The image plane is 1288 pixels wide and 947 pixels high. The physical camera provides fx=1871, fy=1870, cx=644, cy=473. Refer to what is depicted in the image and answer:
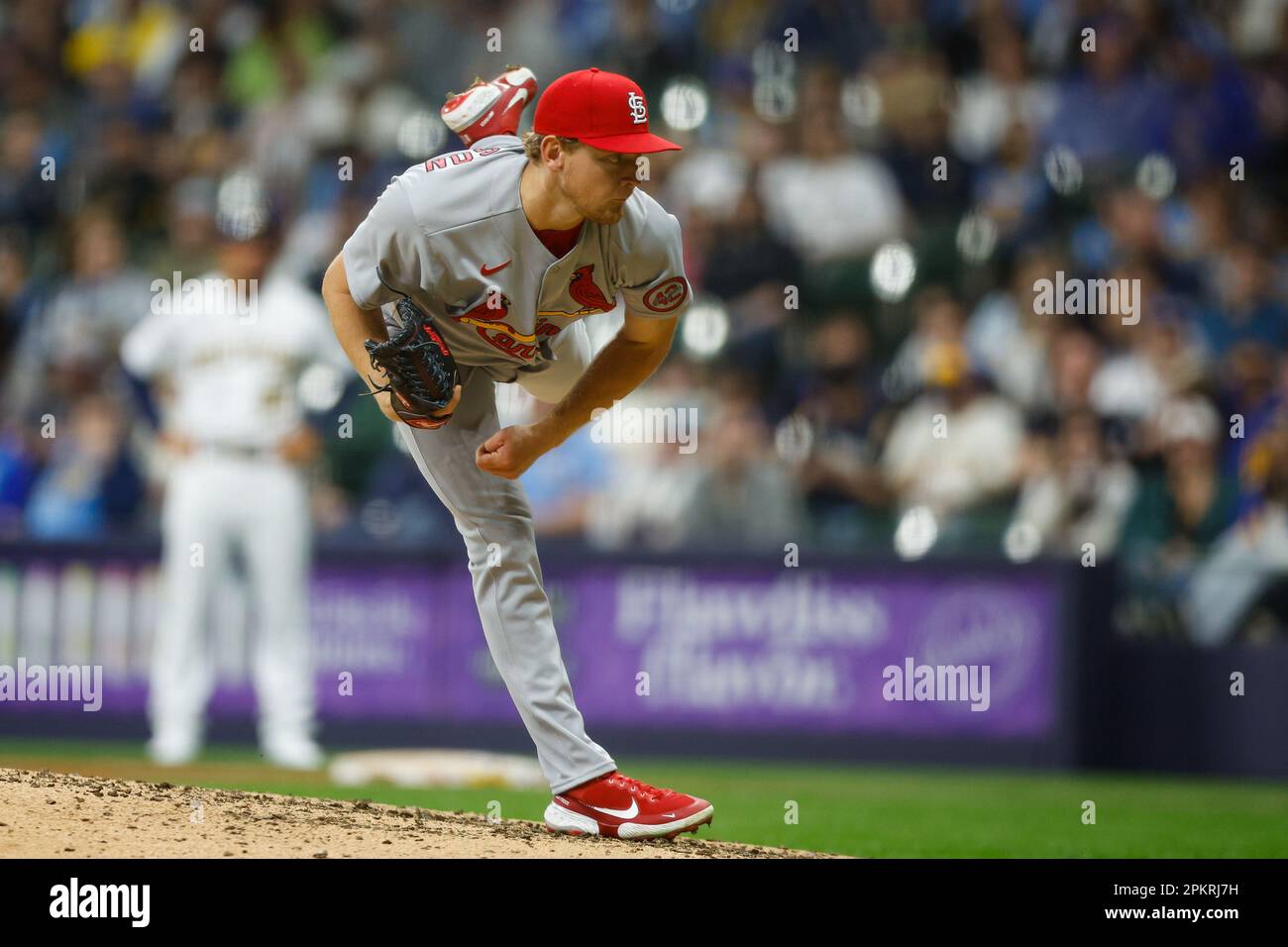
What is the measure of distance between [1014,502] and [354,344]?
6.38m

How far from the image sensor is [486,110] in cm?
628

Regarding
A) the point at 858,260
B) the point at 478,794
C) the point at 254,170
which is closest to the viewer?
the point at 478,794

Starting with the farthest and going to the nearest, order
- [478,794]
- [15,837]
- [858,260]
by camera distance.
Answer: [858,260]
[478,794]
[15,837]

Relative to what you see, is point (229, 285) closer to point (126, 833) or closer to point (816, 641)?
point (816, 641)

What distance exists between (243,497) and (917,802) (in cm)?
419

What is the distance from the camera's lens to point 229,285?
1066 centimetres

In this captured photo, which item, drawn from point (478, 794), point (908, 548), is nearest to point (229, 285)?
point (478, 794)

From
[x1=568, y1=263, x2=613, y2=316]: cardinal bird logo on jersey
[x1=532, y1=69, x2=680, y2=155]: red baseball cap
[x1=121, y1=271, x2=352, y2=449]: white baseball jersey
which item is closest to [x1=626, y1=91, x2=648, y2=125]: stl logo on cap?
[x1=532, y1=69, x2=680, y2=155]: red baseball cap

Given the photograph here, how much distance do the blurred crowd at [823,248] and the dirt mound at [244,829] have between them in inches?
206

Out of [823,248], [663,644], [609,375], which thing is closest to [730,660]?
[663,644]

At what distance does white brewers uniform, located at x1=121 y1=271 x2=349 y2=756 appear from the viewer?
34.9 feet

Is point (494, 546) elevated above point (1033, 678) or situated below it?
above

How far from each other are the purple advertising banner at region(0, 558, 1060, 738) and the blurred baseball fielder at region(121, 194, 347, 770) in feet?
2.93

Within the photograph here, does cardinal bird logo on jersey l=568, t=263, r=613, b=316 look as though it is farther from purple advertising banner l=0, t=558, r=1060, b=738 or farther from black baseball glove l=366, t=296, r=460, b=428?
purple advertising banner l=0, t=558, r=1060, b=738
